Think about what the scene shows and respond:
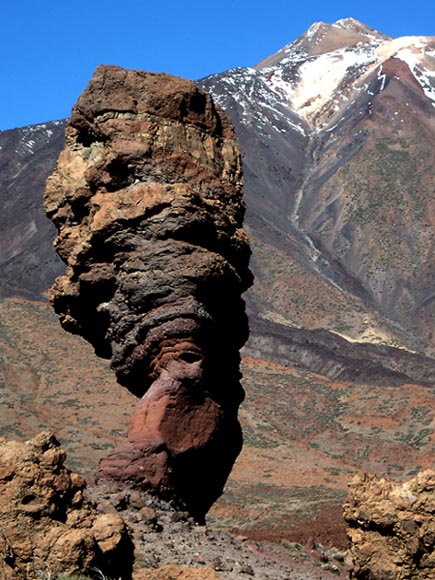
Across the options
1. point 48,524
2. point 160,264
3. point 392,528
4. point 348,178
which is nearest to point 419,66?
point 348,178

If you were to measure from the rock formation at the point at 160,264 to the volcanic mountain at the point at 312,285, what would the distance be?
19.1 feet

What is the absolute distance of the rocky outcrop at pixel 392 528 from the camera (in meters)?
9.15

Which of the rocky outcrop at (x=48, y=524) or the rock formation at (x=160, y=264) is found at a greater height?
the rock formation at (x=160, y=264)

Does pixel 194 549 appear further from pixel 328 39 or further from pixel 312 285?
pixel 328 39

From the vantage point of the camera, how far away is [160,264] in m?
14.4

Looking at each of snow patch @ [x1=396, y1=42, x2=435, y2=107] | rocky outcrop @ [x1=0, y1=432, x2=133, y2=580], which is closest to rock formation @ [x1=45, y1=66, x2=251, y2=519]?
rocky outcrop @ [x1=0, y1=432, x2=133, y2=580]

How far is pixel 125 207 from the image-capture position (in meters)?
14.6

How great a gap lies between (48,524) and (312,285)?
289ft

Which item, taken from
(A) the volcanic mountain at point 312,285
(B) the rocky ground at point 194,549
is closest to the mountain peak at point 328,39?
(A) the volcanic mountain at point 312,285

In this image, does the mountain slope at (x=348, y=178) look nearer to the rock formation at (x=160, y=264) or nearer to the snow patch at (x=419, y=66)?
the snow patch at (x=419, y=66)

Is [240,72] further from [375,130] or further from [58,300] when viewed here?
[58,300]

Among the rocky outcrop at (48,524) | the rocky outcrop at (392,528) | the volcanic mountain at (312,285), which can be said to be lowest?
the rocky outcrop at (48,524)

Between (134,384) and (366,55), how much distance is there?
516ft

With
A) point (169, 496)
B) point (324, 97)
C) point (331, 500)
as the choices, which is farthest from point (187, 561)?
point (324, 97)
